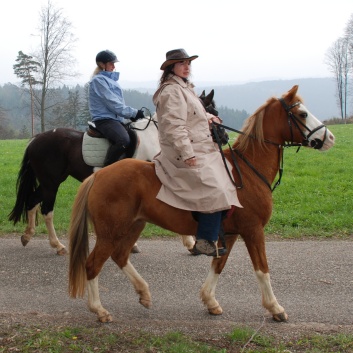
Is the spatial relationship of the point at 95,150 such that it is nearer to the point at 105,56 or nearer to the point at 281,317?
the point at 105,56

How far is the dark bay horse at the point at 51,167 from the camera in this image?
7.58 m

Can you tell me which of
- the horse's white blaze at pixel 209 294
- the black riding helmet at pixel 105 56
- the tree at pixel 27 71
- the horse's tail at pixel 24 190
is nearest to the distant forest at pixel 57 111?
the tree at pixel 27 71

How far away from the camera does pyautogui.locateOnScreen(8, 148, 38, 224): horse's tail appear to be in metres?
Result: 8.16

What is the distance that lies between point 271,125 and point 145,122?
113 inches

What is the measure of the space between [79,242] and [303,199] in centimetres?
685

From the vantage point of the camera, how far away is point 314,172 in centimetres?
1388

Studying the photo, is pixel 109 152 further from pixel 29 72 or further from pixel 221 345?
pixel 29 72

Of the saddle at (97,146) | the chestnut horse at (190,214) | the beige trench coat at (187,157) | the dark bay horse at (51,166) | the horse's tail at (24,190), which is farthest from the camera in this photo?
the horse's tail at (24,190)

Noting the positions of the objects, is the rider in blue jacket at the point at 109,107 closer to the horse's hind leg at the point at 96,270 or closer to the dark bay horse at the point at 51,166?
the dark bay horse at the point at 51,166

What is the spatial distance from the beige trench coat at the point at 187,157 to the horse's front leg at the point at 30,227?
3.77m

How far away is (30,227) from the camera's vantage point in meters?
7.95

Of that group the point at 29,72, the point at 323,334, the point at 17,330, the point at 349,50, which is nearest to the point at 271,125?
the point at 323,334

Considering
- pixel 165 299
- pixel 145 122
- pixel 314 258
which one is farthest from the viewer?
pixel 145 122

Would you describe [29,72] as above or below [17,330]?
above
